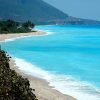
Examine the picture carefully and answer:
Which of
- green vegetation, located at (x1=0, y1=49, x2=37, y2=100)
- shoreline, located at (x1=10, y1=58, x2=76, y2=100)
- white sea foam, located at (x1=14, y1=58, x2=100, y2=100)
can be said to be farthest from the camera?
white sea foam, located at (x1=14, y1=58, x2=100, y2=100)

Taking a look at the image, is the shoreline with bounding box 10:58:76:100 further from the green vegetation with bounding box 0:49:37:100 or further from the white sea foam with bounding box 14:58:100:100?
the green vegetation with bounding box 0:49:37:100

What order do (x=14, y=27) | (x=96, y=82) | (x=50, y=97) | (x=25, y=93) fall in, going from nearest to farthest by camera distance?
(x=25, y=93), (x=50, y=97), (x=96, y=82), (x=14, y=27)

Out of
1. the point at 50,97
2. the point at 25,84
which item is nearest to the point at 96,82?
the point at 50,97

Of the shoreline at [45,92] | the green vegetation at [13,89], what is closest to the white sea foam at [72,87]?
the shoreline at [45,92]

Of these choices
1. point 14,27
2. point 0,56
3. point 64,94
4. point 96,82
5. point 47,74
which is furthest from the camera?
point 14,27

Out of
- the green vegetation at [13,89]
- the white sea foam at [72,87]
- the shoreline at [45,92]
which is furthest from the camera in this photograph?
the white sea foam at [72,87]

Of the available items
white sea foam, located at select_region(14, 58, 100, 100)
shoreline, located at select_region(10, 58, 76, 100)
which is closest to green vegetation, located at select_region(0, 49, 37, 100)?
shoreline, located at select_region(10, 58, 76, 100)

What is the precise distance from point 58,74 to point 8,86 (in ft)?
61.4

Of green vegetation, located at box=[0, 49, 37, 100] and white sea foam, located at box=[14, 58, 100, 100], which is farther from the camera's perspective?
white sea foam, located at box=[14, 58, 100, 100]

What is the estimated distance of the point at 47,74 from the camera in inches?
1271

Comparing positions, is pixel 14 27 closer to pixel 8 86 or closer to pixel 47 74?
pixel 47 74

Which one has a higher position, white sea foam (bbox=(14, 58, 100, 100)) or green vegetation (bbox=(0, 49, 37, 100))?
green vegetation (bbox=(0, 49, 37, 100))

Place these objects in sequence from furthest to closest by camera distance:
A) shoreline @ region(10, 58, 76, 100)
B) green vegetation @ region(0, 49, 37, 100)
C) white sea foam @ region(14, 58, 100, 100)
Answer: white sea foam @ region(14, 58, 100, 100), shoreline @ region(10, 58, 76, 100), green vegetation @ region(0, 49, 37, 100)

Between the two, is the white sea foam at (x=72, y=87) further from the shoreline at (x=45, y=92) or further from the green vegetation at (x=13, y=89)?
the green vegetation at (x=13, y=89)
